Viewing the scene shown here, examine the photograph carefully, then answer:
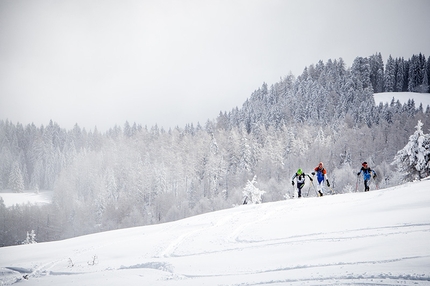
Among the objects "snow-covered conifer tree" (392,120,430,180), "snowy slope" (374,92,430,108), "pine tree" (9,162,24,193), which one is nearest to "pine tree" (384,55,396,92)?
"snowy slope" (374,92,430,108)

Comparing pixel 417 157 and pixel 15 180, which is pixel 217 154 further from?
pixel 15 180

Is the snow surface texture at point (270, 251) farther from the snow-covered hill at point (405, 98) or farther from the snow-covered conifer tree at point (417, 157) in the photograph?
the snow-covered hill at point (405, 98)

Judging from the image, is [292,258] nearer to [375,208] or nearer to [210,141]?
[375,208]

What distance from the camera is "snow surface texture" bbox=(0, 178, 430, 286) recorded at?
6.42 metres

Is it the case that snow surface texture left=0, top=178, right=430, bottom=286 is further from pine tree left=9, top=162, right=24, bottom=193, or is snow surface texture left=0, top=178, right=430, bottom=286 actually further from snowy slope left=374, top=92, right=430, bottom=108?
snowy slope left=374, top=92, right=430, bottom=108

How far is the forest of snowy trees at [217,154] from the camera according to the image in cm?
7744

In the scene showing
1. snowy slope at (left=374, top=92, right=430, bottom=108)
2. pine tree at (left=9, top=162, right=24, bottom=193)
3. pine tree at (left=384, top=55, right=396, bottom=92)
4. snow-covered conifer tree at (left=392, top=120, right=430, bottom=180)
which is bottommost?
pine tree at (left=9, top=162, right=24, bottom=193)

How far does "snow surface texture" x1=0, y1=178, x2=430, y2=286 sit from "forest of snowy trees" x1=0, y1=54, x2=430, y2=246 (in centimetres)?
4509

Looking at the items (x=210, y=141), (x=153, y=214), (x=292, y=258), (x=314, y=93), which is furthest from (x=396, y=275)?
(x=314, y=93)

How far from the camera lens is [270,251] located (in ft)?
29.1

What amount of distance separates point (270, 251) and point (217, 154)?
86.5m

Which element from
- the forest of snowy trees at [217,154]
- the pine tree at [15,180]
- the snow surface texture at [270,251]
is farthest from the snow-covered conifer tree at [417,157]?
the pine tree at [15,180]

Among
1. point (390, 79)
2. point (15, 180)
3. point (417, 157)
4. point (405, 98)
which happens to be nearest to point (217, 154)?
point (417, 157)

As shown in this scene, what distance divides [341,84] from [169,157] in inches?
4123
